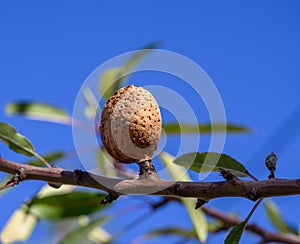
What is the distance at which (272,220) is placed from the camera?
A: 2.30 m

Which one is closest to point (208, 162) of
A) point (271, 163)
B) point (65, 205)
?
point (271, 163)

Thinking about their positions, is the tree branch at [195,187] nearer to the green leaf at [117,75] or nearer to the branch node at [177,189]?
the branch node at [177,189]

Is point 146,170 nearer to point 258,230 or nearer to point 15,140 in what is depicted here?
point 15,140

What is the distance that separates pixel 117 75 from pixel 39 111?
314 millimetres

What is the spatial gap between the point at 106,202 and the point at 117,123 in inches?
5.1

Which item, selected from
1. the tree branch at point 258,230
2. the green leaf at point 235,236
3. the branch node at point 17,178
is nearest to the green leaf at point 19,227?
the tree branch at point 258,230

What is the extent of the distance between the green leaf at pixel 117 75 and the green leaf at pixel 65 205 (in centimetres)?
30

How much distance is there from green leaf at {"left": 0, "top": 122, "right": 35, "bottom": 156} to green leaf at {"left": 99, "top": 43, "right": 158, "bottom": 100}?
0.64 meters

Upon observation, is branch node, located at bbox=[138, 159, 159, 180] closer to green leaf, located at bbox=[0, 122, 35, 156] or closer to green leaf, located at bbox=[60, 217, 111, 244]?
green leaf, located at bbox=[0, 122, 35, 156]

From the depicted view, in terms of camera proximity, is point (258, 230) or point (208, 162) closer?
point (208, 162)

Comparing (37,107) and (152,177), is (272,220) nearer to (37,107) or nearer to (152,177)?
(37,107)

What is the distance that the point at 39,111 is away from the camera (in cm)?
211

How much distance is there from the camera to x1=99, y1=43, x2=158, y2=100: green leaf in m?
1.81

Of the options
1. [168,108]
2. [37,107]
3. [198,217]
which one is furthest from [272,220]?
[168,108]
